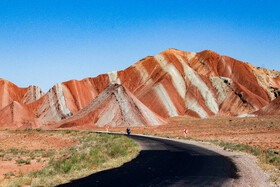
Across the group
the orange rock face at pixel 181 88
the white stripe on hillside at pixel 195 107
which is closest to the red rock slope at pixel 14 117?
the orange rock face at pixel 181 88

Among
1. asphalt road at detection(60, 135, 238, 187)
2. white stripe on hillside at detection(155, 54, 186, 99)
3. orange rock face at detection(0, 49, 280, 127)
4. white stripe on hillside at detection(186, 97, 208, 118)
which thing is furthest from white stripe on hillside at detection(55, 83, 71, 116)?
asphalt road at detection(60, 135, 238, 187)

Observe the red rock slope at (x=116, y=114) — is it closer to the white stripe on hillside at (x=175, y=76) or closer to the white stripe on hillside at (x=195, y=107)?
the white stripe on hillside at (x=195, y=107)

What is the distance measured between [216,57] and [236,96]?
1087 inches

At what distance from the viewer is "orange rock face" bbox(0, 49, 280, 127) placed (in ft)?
326

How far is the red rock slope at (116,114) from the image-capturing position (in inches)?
2751

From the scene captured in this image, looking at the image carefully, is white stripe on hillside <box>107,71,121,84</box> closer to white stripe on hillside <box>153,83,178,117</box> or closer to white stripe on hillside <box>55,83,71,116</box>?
white stripe on hillside <box>55,83,71,116</box>

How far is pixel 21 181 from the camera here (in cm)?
1097

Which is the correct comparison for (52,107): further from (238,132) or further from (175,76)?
(238,132)

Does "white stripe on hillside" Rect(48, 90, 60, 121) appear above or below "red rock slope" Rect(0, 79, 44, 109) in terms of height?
below

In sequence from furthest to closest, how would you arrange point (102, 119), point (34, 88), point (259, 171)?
point (34, 88) → point (102, 119) → point (259, 171)

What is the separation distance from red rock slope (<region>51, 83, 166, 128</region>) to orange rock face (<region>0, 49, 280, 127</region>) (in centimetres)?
506

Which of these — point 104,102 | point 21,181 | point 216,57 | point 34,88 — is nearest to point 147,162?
point 21,181

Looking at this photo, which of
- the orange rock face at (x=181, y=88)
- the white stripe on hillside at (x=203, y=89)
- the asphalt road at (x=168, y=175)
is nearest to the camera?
the asphalt road at (x=168, y=175)

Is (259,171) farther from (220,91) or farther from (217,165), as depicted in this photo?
(220,91)
